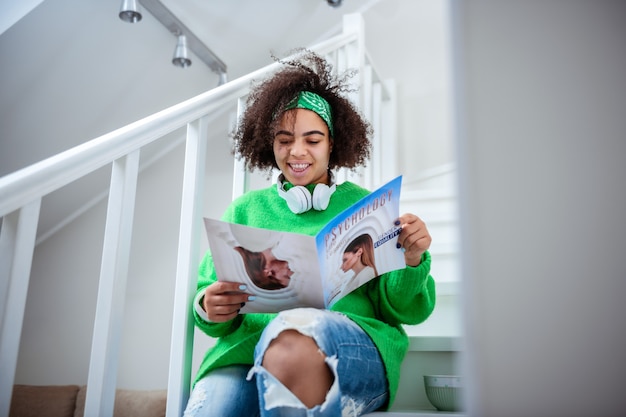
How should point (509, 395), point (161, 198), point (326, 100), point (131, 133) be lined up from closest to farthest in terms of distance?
point (509, 395) < point (131, 133) < point (326, 100) < point (161, 198)

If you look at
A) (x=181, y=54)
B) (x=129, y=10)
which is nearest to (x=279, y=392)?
(x=129, y=10)

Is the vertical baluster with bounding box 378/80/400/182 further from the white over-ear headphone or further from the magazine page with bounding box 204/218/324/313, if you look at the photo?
the magazine page with bounding box 204/218/324/313

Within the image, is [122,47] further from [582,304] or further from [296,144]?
[582,304]

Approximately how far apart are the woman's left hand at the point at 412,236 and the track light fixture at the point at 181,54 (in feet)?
4.44

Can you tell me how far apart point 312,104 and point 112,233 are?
0.53 meters

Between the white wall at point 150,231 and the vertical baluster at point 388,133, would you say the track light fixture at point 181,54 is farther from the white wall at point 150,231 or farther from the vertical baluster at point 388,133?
the vertical baluster at point 388,133

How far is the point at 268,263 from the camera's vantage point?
762 mm

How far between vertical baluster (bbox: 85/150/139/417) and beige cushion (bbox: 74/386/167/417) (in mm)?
1639

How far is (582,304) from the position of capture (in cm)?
23

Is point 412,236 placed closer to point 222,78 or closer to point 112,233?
point 112,233

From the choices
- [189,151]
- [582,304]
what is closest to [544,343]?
[582,304]

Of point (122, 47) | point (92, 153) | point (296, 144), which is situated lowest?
point (92, 153)

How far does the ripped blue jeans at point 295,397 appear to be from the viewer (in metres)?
0.65

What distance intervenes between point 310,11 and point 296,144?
63.9 inches
